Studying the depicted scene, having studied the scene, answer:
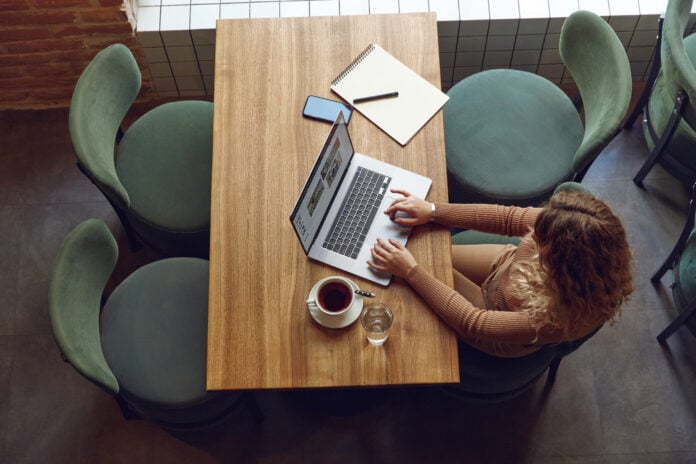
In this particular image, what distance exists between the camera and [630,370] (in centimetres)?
263

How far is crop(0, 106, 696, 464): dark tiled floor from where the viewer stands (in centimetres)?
251

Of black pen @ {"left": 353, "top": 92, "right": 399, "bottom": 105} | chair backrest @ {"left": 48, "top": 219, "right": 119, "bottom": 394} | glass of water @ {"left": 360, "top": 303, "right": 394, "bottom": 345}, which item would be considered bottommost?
chair backrest @ {"left": 48, "top": 219, "right": 119, "bottom": 394}

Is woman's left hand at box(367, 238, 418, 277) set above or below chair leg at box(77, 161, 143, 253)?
above

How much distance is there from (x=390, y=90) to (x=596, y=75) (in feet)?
2.44

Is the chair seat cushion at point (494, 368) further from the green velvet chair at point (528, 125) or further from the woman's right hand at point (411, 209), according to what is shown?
the green velvet chair at point (528, 125)

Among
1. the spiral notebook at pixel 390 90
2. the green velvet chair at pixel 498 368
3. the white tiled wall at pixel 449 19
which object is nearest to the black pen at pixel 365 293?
the green velvet chair at pixel 498 368

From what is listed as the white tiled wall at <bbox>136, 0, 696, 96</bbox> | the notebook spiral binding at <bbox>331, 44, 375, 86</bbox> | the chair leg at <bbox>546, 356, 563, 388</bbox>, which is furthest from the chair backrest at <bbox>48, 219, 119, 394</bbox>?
the chair leg at <bbox>546, 356, 563, 388</bbox>

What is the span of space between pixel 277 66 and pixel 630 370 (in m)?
1.79

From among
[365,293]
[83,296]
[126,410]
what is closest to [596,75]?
[365,293]

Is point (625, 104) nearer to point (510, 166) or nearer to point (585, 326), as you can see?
point (510, 166)

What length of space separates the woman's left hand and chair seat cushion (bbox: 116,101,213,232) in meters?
0.76

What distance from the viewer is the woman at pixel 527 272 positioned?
1675mm

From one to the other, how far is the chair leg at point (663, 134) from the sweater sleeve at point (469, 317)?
115cm

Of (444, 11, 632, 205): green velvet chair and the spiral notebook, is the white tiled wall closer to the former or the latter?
(444, 11, 632, 205): green velvet chair
